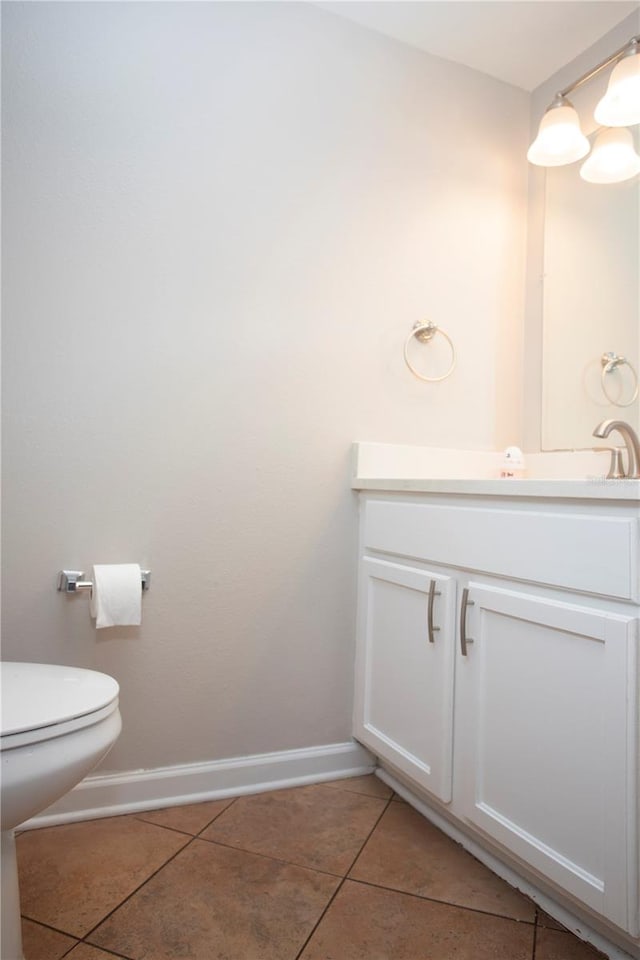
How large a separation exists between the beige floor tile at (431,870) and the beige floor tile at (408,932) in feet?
0.11

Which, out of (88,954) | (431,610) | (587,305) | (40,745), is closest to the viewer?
(40,745)

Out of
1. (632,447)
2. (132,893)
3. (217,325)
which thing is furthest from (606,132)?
(132,893)

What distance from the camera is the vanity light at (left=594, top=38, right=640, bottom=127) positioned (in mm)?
1557

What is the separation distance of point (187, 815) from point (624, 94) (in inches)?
84.7

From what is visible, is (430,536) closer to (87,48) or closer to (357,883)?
(357,883)

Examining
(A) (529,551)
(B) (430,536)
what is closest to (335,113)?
(B) (430,536)

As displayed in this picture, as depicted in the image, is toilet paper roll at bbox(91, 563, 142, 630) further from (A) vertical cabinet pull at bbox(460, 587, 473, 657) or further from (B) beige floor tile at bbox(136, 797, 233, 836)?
(A) vertical cabinet pull at bbox(460, 587, 473, 657)

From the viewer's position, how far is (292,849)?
4.48 ft

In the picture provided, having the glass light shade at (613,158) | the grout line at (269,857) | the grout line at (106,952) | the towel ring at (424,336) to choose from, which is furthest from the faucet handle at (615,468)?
the grout line at (106,952)

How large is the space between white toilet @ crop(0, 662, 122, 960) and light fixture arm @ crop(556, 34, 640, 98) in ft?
6.38

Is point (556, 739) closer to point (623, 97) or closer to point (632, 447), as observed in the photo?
point (632, 447)

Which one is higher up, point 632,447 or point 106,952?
point 632,447

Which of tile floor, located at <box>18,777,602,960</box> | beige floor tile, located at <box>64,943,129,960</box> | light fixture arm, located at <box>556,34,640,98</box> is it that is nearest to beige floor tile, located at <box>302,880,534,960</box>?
tile floor, located at <box>18,777,602,960</box>

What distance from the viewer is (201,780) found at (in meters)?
1.57
